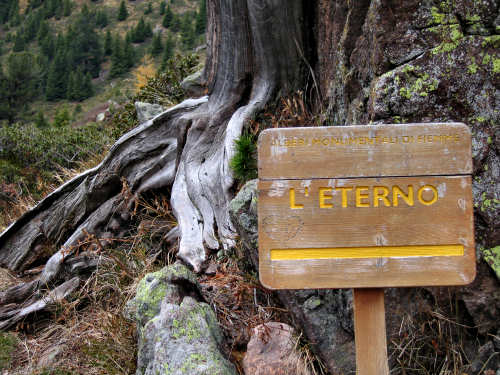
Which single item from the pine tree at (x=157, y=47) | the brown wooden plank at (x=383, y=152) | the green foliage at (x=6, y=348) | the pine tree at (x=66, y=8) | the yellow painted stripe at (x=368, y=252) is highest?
the brown wooden plank at (x=383, y=152)

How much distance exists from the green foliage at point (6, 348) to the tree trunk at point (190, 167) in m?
0.22

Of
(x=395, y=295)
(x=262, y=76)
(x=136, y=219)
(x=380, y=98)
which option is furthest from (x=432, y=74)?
(x=136, y=219)

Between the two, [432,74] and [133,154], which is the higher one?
[432,74]

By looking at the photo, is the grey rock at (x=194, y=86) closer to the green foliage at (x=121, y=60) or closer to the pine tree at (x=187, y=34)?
the pine tree at (x=187, y=34)

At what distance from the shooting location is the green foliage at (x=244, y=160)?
385cm

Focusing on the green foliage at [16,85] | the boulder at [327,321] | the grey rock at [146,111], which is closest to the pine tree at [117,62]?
the green foliage at [16,85]

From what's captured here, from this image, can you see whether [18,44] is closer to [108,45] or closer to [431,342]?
[108,45]

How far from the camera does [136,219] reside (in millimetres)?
5004

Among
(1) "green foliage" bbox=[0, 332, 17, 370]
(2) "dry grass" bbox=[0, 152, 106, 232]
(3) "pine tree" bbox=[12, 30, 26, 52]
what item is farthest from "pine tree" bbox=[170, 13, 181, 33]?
(1) "green foliage" bbox=[0, 332, 17, 370]

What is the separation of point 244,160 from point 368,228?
80.8 inches

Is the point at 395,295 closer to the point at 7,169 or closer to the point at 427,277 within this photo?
the point at 427,277

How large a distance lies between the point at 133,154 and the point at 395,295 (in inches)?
139

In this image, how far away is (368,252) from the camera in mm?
1959

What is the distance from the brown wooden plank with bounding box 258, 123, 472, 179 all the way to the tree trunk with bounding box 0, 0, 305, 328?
2037 millimetres
